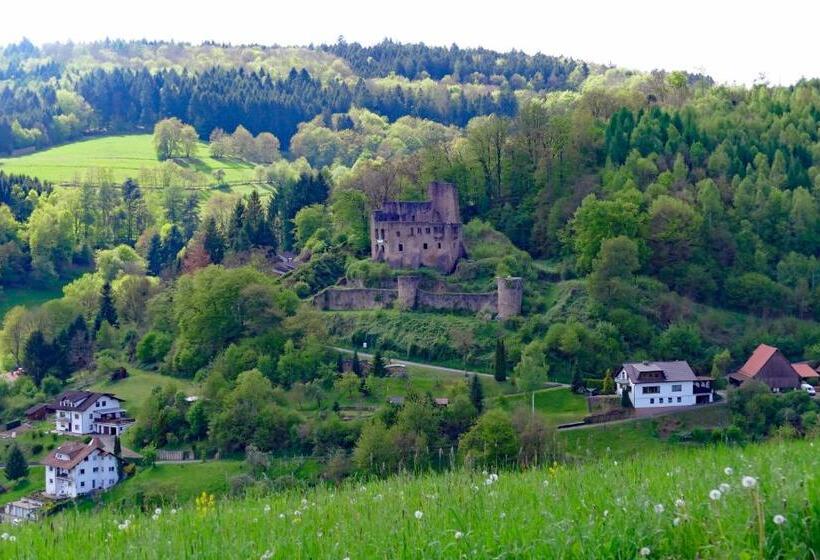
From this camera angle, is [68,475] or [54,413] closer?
[68,475]

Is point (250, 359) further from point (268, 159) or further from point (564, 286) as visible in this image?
point (268, 159)

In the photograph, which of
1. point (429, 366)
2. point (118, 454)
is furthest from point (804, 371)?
point (118, 454)

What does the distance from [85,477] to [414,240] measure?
19.4 metres

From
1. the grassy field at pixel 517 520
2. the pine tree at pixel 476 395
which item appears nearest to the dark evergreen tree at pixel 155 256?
the pine tree at pixel 476 395

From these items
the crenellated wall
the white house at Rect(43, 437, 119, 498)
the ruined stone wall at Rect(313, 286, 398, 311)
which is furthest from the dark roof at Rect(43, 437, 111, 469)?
the crenellated wall

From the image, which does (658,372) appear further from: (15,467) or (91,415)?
(15,467)

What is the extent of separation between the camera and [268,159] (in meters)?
118

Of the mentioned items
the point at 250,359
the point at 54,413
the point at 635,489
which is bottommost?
the point at 54,413

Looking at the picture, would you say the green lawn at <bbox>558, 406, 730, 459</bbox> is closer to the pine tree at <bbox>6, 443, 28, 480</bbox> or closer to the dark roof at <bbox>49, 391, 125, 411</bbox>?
the pine tree at <bbox>6, 443, 28, 480</bbox>

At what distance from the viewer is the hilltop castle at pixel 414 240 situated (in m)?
49.4

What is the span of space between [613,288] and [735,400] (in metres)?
8.01

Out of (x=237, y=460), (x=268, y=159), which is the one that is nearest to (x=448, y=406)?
(x=237, y=460)

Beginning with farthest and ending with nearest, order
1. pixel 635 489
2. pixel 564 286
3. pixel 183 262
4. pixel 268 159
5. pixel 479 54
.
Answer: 1. pixel 479 54
2. pixel 268 159
3. pixel 183 262
4. pixel 564 286
5. pixel 635 489

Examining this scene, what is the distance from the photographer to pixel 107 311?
191ft
